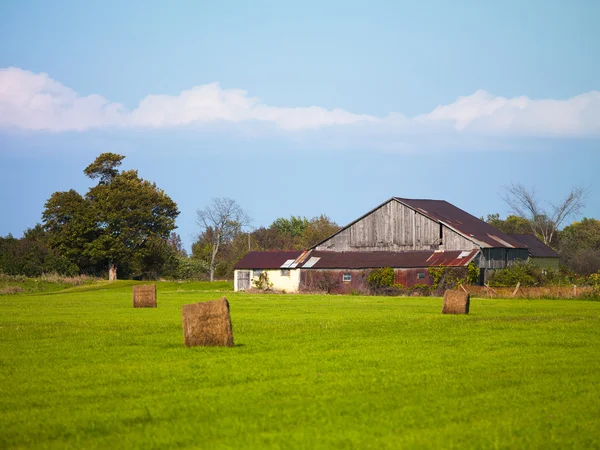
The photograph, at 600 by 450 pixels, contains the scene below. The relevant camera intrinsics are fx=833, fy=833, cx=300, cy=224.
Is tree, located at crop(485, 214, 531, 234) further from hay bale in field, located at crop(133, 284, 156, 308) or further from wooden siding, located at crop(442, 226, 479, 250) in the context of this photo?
hay bale in field, located at crop(133, 284, 156, 308)

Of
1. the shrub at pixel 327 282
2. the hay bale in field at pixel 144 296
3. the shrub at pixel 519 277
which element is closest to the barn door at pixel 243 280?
the shrub at pixel 327 282

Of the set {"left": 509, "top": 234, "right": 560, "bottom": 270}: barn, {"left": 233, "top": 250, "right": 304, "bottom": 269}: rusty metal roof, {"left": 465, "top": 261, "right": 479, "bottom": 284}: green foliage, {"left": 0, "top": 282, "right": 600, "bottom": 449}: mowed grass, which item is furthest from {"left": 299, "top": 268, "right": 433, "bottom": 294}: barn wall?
{"left": 0, "top": 282, "right": 600, "bottom": 449}: mowed grass

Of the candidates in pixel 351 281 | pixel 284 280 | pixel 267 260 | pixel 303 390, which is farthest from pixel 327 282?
pixel 303 390

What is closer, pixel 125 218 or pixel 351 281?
pixel 351 281

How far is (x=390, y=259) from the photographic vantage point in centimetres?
7231

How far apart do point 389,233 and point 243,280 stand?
14.9 m

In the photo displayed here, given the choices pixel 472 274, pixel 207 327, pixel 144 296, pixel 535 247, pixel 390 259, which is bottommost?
pixel 207 327

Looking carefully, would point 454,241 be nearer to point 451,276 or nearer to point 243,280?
point 451,276

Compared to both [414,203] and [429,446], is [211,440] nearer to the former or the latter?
[429,446]

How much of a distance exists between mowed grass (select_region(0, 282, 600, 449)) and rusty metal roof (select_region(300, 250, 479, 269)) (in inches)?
1750

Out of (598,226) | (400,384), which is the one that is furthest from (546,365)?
(598,226)

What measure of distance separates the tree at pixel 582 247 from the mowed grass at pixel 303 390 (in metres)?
76.5

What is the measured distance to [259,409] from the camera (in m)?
11.7

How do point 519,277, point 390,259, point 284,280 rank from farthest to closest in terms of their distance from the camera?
point 284,280 < point 390,259 < point 519,277
